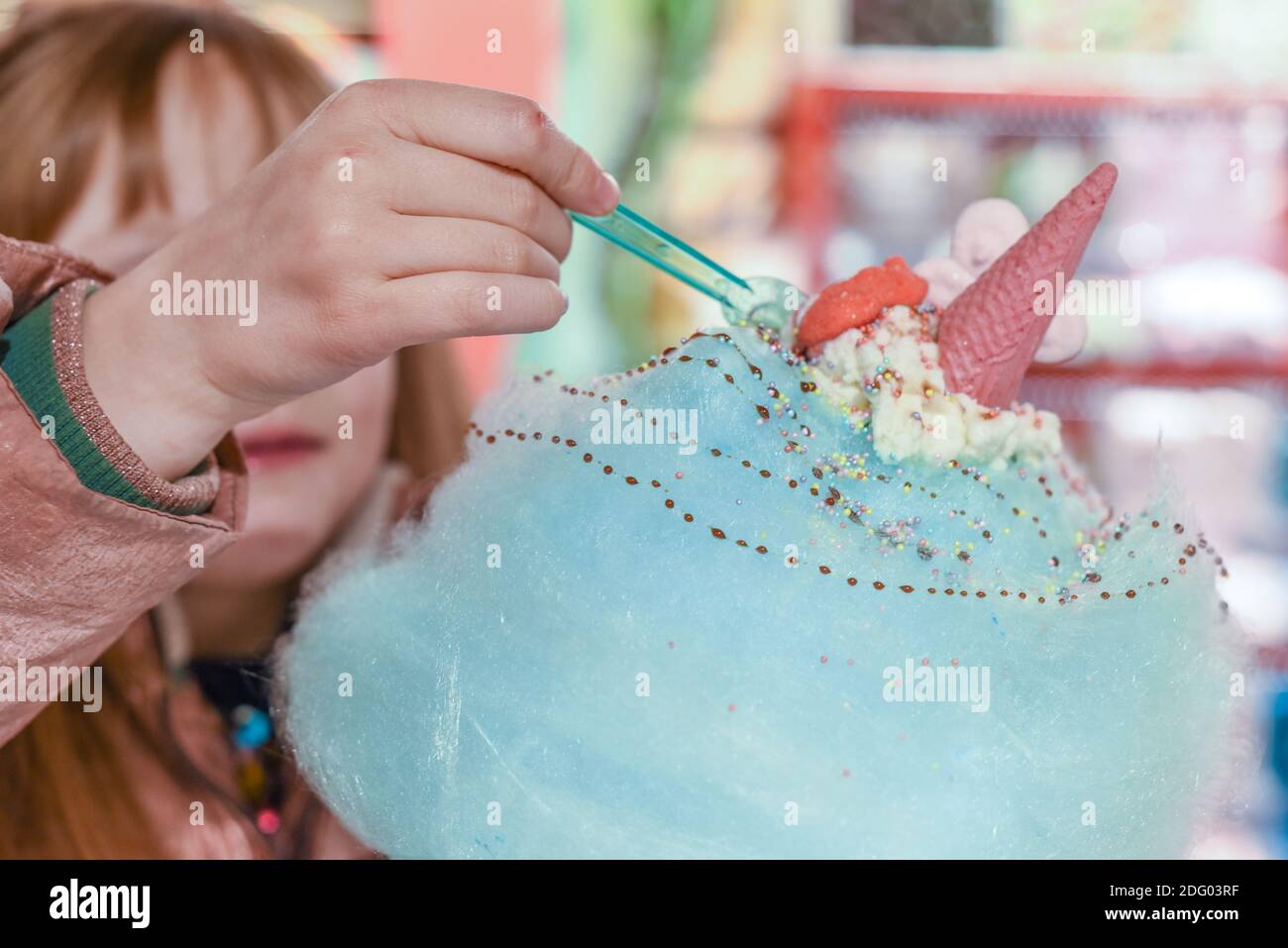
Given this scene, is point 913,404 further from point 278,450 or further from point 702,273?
point 278,450

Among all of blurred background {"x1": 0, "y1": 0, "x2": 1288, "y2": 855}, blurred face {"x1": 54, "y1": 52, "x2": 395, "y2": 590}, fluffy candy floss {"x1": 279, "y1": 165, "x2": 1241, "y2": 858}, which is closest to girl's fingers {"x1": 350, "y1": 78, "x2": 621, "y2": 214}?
fluffy candy floss {"x1": 279, "y1": 165, "x2": 1241, "y2": 858}

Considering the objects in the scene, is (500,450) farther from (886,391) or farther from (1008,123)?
(1008,123)

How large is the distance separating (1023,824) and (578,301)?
136cm

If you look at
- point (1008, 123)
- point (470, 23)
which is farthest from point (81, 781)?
point (1008, 123)

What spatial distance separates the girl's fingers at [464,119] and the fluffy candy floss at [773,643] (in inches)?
4.8

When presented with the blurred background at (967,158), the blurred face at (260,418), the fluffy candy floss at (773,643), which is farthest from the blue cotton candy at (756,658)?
the blurred background at (967,158)

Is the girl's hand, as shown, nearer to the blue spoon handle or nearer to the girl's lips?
the blue spoon handle

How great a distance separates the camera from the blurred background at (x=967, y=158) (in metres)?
1.69

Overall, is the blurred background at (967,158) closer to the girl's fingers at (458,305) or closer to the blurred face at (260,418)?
the blurred face at (260,418)

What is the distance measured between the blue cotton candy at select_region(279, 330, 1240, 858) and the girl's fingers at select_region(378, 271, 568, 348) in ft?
0.18

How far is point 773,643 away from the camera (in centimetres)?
50

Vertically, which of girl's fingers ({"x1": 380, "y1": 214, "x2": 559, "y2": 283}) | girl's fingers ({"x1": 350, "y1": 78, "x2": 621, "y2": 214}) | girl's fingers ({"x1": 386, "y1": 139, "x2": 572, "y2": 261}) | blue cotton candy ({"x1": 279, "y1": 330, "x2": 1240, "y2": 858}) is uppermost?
girl's fingers ({"x1": 350, "y1": 78, "x2": 621, "y2": 214})

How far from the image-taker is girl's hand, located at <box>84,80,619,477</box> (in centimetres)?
51

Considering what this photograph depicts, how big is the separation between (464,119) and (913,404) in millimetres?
256
